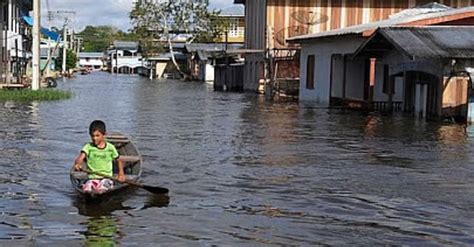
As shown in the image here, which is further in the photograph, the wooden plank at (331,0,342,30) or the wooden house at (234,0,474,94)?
the wooden plank at (331,0,342,30)

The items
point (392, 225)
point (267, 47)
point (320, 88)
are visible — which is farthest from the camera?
point (267, 47)

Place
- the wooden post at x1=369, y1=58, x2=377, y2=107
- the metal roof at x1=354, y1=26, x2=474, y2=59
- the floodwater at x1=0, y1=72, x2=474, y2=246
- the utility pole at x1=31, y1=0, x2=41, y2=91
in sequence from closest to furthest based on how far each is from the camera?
the floodwater at x1=0, y1=72, x2=474, y2=246 < the metal roof at x1=354, y1=26, x2=474, y2=59 < the wooden post at x1=369, y1=58, x2=377, y2=107 < the utility pole at x1=31, y1=0, x2=41, y2=91

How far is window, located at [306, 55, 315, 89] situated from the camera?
40.6m

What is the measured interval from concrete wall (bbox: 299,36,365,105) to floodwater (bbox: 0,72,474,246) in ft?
33.5

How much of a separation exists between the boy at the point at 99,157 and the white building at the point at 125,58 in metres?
130

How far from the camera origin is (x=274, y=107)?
35781mm

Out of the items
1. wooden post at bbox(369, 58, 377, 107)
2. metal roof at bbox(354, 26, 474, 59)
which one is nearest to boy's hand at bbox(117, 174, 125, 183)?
metal roof at bbox(354, 26, 474, 59)

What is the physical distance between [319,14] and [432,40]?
2497cm

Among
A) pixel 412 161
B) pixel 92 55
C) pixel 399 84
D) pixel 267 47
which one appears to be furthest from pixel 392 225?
pixel 92 55

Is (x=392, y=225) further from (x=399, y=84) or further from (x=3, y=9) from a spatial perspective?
(x=3, y=9)

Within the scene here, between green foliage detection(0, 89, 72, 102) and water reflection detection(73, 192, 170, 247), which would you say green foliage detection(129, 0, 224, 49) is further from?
water reflection detection(73, 192, 170, 247)

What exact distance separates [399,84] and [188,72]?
68060 mm

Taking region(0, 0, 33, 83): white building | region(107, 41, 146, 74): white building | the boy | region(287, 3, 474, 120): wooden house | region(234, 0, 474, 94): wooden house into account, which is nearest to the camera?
the boy

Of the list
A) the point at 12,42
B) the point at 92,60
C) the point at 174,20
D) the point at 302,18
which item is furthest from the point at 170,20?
the point at 92,60
